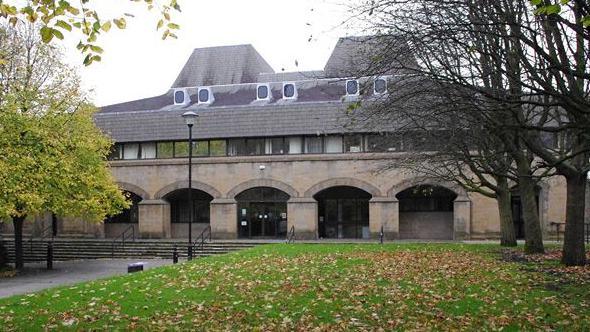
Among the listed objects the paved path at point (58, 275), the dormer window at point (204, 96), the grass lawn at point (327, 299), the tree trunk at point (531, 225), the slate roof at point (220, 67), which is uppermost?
the slate roof at point (220, 67)

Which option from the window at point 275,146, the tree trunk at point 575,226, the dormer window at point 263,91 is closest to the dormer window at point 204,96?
the dormer window at point 263,91

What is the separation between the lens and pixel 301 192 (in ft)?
105

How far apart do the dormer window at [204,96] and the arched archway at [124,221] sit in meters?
7.33

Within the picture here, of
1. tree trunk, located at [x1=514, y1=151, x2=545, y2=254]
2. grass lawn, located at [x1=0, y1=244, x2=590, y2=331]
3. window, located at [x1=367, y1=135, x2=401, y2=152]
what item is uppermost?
window, located at [x1=367, y1=135, x2=401, y2=152]

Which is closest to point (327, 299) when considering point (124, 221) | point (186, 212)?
point (186, 212)

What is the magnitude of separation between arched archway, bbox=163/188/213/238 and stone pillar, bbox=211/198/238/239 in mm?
2334

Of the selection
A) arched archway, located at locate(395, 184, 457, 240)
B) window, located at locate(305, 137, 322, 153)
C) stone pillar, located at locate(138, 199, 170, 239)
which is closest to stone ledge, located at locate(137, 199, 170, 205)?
stone pillar, located at locate(138, 199, 170, 239)

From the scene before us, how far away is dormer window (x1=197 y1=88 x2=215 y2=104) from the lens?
37.0m

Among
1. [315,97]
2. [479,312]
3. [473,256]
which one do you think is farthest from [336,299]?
[315,97]

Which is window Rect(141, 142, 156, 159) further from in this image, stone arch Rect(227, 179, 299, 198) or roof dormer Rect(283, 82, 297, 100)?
roof dormer Rect(283, 82, 297, 100)

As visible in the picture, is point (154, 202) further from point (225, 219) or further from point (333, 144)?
point (333, 144)

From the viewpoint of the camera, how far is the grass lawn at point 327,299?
769cm

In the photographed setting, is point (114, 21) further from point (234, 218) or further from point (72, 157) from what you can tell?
point (234, 218)

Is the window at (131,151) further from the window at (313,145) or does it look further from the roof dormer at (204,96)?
the window at (313,145)
